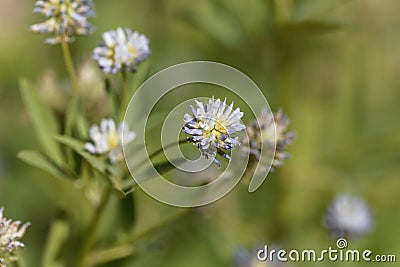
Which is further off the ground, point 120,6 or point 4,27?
point 120,6

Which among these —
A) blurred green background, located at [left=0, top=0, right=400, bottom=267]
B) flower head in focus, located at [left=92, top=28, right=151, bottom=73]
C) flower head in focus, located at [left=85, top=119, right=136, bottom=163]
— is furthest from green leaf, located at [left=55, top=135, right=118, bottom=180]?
blurred green background, located at [left=0, top=0, right=400, bottom=267]

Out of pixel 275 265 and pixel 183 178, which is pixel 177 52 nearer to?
pixel 183 178

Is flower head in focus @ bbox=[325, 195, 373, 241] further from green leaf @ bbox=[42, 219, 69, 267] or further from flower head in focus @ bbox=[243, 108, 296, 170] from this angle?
green leaf @ bbox=[42, 219, 69, 267]

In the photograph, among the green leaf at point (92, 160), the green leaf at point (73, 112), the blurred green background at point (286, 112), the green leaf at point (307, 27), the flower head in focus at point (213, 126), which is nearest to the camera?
the flower head in focus at point (213, 126)

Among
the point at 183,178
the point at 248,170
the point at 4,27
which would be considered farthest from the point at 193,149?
the point at 4,27

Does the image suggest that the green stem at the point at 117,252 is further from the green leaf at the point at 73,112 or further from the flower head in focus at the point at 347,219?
the flower head in focus at the point at 347,219

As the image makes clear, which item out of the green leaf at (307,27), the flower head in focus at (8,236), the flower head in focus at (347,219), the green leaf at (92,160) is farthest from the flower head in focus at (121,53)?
the flower head in focus at (347,219)

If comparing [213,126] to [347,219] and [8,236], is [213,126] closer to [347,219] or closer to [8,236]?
[8,236]
